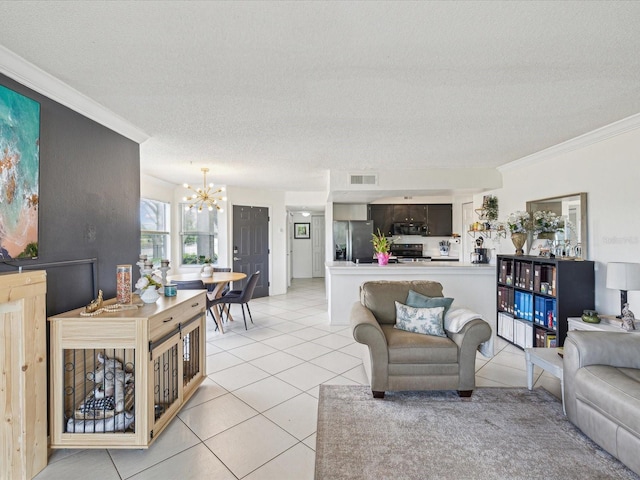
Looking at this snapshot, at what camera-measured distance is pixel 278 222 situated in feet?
23.3

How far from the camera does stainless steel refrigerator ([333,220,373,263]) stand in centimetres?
684

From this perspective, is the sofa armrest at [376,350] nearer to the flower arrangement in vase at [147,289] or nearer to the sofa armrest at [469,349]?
the sofa armrest at [469,349]

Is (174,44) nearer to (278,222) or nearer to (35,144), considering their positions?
(35,144)

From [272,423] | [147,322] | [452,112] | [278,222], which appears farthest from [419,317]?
[278,222]

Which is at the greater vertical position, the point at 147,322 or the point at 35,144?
the point at 35,144

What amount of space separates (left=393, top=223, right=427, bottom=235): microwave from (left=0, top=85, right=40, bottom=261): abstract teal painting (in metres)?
6.23

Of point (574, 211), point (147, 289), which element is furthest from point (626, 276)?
point (147, 289)

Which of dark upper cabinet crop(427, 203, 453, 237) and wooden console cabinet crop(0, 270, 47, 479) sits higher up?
dark upper cabinet crop(427, 203, 453, 237)

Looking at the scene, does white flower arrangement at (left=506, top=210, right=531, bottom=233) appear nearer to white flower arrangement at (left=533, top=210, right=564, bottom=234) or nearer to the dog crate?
white flower arrangement at (left=533, top=210, right=564, bottom=234)

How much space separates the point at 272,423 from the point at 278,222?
5.16 m

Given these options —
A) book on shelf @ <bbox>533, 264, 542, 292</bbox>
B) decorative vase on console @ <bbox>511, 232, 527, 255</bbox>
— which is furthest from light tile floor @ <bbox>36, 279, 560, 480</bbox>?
decorative vase on console @ <bbox>511, 232, 527, 255</bbox>

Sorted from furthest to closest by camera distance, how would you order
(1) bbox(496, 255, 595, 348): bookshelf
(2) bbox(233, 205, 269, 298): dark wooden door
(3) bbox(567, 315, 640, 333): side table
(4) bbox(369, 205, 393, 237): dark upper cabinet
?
(4) bbox(369, 205, 393, 237): dark upper cabinet
(2) bbox(233, 205, 269, 298): dark wooden door
(1) bbox(496, 255, 595, 348): bookshelf
(3) bbox(567, 315, 640, 333): side table

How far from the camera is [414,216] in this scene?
7.14 m

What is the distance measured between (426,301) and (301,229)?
6918 millimetres
